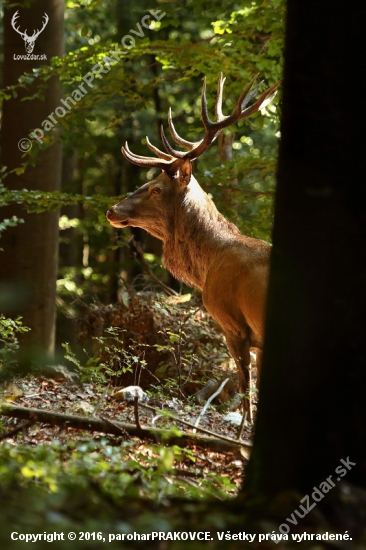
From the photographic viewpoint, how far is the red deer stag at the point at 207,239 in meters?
6.94

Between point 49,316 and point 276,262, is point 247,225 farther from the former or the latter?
point 276,262

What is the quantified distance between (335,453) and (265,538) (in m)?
0.59

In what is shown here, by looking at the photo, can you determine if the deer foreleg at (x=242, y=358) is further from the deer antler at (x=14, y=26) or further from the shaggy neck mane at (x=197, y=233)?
the deer antler at (x=14, y=26)

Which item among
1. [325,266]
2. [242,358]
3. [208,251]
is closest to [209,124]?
[208,251]

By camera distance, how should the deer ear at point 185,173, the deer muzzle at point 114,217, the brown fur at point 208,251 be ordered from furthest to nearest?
the deer muzzle at point 114,217 → the deer ear at point 185,173 → the brown fur at point 208,251

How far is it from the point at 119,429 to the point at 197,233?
3528 millimetres

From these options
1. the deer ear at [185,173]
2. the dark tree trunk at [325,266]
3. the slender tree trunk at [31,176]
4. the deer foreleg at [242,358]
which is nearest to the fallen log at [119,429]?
the dark tree trunk at [325,266]

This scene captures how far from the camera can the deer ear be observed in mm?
7590

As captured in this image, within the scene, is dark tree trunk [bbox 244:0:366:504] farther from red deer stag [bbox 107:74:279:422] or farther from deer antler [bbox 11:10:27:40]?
deer antler [bbox 11:10:27:40]

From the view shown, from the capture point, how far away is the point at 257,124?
8.79 metres

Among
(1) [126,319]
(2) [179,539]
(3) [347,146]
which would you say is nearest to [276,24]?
(1) [126,319]

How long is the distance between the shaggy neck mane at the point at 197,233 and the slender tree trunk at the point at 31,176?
3.05 metres

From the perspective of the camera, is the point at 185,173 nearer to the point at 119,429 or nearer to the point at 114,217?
the point at 114,217

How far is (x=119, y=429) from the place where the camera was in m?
4.62
